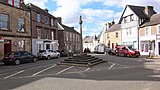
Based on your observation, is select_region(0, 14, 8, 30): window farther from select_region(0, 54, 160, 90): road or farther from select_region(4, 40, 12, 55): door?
select_region(0, 54, 160, 90): road

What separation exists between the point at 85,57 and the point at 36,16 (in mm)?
19928

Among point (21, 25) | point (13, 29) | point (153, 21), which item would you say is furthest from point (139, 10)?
point (13, 29)

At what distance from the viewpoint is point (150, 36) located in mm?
40438

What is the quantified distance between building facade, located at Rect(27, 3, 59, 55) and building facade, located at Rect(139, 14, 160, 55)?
1727 centimetres

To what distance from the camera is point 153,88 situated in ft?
31.7

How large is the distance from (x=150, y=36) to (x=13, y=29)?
2347 cm

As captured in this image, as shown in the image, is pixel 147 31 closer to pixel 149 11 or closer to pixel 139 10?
pixel 149 11

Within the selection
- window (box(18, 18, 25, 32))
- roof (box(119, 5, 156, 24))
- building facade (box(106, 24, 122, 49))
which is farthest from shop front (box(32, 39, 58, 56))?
roof (box(119, 5, 156, 24))

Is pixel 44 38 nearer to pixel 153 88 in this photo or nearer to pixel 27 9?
pixel 27 9

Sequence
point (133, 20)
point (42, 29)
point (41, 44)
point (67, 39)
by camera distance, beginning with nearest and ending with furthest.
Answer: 1. point (41, 44)
2. point (42, 29)
3. point (133, 20)
4. point (67, 39)

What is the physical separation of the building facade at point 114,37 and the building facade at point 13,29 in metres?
24.1

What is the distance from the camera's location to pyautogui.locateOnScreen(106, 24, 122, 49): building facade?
53.0 meters

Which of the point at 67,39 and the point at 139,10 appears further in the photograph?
the point at 67,39

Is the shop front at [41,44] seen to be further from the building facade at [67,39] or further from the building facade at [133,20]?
the building facade at [133,20]
